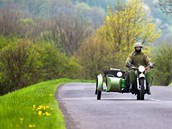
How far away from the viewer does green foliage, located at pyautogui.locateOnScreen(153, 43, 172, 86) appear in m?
65.2

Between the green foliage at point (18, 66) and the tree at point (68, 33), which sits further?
the tree at point (68, 33)

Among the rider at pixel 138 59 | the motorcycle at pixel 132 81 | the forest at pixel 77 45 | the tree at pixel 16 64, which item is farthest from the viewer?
the forest at pixel 77 45

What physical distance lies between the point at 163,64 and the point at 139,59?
154 feet

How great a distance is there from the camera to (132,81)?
62.0 feet

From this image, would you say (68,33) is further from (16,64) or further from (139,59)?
(139,59)

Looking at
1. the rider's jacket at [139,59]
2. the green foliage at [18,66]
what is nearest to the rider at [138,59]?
the rider's jacket at [139,59]

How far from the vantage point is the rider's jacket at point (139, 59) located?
19.2m

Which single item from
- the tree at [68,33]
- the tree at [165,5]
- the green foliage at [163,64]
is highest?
the tree at [165,5]

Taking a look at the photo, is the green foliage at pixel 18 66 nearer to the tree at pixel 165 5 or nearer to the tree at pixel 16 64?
the tree at pixel 16 64

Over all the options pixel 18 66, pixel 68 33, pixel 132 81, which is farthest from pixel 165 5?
pixel 68 33

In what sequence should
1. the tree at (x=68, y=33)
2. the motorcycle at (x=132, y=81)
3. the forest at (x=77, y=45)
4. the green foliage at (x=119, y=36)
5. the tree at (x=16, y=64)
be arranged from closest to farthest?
the motorcycle at (x=132, y=81), the tree at (x=16, y=64), the forest at (x=77, y=45), the green foliage at (x=119, y=36), the tree at (x=68, y=33)

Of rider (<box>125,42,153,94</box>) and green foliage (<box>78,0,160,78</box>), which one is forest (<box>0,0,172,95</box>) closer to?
green foliage (<box>78,0,160,78</box>)

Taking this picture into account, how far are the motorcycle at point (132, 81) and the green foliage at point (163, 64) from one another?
4537 cm

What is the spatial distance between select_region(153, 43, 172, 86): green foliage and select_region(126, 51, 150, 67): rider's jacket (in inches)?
1812
